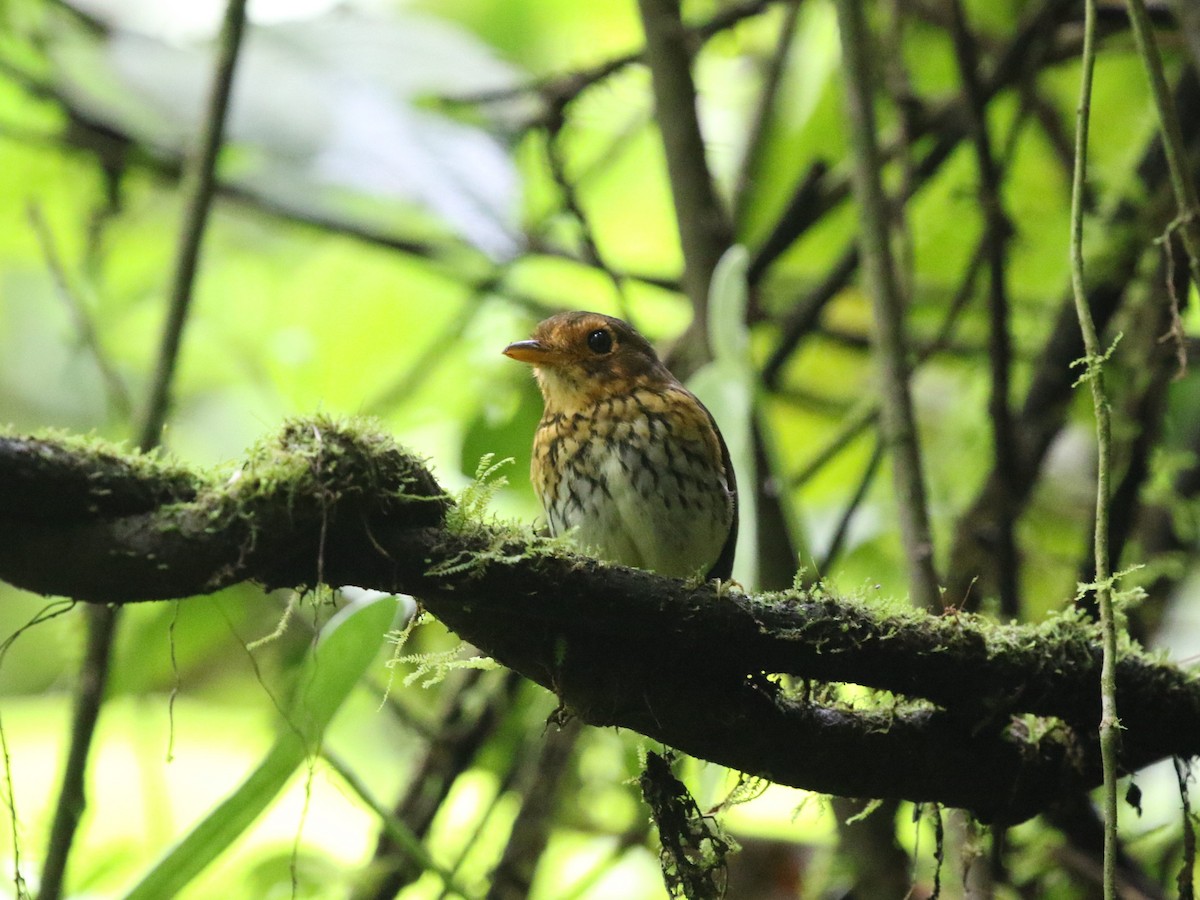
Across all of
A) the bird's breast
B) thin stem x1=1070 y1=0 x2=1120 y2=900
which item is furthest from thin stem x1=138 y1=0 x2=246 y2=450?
thin stem x1=1070 y1=0 x2=1120 y2=900

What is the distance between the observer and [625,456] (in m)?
2.64

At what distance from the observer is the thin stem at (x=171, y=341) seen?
95.7 inches

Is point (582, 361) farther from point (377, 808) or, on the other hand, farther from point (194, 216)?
point (377, 808)

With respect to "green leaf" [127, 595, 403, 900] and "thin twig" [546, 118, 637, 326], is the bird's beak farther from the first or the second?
"green leaf" [127, 595, 403, 900]

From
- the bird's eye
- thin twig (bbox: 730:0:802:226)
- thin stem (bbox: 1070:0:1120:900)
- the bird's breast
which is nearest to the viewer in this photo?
→ thin stem (bbox: 1070:0:1120:900)

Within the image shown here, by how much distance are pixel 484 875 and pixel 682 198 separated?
176cm

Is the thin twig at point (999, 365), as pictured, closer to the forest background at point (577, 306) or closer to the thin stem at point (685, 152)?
the forest background at point (577, 306)

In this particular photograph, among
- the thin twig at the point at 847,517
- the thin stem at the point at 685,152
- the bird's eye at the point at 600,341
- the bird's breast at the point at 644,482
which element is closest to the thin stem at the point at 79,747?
the bird's breast at the point at 644,482

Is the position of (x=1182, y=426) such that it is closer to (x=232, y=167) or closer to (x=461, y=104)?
(x=461, y=104)

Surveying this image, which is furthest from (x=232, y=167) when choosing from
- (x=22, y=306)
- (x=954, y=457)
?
(x=954, y=457)

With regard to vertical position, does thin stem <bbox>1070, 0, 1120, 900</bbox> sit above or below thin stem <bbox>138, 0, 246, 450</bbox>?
below

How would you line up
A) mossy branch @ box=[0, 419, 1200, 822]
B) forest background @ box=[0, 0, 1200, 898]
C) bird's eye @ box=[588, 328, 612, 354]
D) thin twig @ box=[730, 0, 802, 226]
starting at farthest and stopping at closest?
→ thin twig @ box=[730, 0, 802, 226], bird's eye @ box=[588, 328, 612, 354], forest background @ box=[0, 0, 1200, 898], mossy branch @ box=[0, 419, 1200, 822]

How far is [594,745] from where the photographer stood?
3.72 m

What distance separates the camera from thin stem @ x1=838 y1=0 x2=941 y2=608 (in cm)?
262
